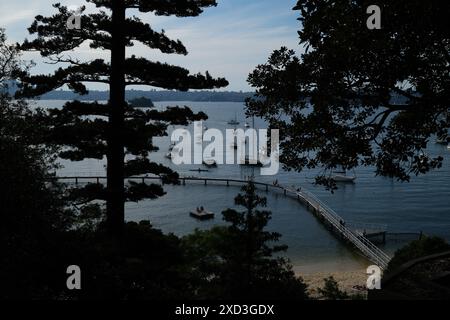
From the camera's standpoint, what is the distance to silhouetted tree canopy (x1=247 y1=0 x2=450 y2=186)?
8.13m

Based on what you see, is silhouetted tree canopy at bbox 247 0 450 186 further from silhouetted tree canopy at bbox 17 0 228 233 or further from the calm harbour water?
the calm harbour water

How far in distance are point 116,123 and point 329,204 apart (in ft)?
182

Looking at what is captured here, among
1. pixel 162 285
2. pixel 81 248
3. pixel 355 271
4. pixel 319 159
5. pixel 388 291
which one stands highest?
pixel 319 159

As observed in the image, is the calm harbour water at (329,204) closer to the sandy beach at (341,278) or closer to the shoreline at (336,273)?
the shoreline at (336,273)

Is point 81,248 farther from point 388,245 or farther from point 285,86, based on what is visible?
point 388,245

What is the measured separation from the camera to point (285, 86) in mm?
10000

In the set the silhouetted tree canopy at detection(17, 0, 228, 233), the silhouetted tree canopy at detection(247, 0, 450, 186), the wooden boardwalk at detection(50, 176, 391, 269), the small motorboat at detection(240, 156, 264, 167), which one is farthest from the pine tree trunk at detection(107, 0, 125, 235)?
the small motorboat at detection(240, 156, 264, 167)

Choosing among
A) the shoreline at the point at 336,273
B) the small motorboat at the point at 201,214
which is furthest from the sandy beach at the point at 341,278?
the small motorboat at the point at 201,214

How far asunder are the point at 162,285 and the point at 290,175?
78463 millimetres

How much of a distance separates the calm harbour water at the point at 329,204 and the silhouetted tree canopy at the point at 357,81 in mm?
30327

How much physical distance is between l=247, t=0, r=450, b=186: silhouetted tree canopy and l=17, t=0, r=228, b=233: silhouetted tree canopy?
6.70 metres

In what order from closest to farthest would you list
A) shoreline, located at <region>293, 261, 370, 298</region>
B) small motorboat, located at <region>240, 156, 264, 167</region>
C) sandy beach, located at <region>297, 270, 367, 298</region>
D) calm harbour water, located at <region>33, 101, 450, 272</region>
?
sandy beach, located at <region>297, 270, 367, 298</region>
shoreline, located at <region>293, 261, 370, 298</region>
calm harbour water, located at <region>33, 101, 450, 272</region>
small motorboat, located at <region>240, 156, 264, 167</region>

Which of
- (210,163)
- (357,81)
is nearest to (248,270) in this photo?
(357,81)
